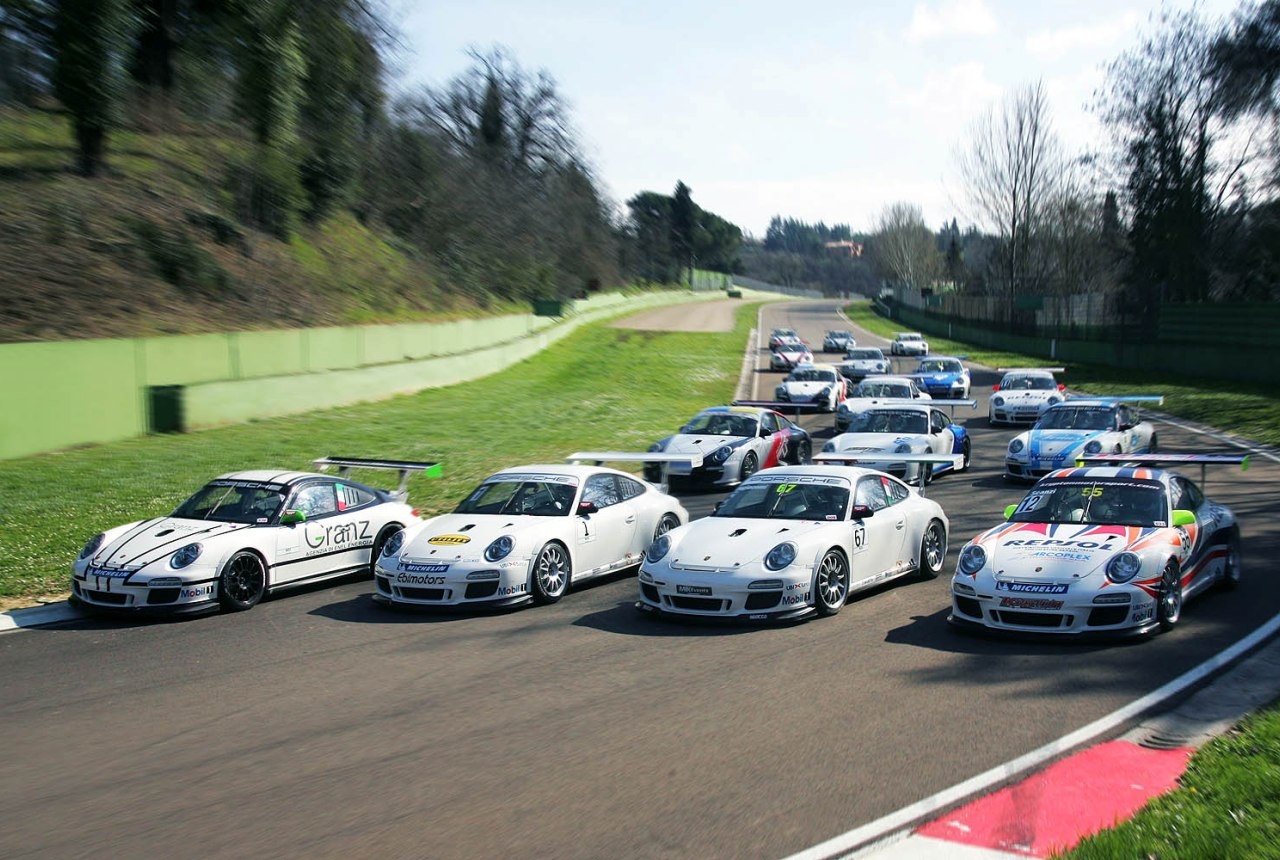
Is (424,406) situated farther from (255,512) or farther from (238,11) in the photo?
(255,512)

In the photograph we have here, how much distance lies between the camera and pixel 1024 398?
29.4 metres

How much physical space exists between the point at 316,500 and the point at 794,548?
5.90 m

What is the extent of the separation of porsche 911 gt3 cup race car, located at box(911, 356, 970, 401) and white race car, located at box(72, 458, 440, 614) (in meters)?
25.1

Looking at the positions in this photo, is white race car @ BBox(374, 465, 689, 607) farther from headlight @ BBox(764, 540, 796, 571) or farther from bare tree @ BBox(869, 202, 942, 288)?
bare tree @ BBox(869, 202, 942, 288)

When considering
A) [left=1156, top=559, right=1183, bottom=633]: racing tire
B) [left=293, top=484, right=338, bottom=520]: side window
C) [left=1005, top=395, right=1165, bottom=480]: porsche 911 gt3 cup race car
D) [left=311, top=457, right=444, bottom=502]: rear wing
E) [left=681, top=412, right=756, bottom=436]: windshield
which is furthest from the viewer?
[left=681, top=412, right=756, bottom=436]: windshield

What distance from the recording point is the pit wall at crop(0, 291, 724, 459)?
63.6 ft

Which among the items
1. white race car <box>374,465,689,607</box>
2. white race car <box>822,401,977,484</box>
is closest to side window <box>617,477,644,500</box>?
white race car <box>374,465,689,607</box>

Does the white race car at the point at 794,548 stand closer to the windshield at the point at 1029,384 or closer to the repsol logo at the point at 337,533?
the repsol logo at the point at 337,533

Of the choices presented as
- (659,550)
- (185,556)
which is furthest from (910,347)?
(185,556)

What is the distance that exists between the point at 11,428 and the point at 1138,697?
17.8 m

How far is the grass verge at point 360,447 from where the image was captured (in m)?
14.5

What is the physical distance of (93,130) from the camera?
31.0m

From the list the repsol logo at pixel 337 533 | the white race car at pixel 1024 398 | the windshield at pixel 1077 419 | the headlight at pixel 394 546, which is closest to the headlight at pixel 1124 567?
the headlight at pixel 394 546

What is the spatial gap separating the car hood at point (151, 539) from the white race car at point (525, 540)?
6.19 ft
